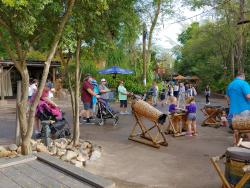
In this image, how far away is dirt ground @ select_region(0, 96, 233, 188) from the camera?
407 cm

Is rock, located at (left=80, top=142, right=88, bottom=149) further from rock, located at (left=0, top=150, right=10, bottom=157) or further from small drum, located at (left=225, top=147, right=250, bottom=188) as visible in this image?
small drum, located at (left=225, top=147, right=250, bottom=188)

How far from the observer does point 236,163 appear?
9.27 feet

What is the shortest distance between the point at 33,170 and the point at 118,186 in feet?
4.59

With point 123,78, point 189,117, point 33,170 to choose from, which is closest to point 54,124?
point 33,170

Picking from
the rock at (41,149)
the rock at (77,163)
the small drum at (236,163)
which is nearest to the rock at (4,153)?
the rock at (41,149)

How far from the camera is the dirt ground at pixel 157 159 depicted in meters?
4.07

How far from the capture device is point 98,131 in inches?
306

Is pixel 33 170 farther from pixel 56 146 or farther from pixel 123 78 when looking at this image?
pixel 123 78

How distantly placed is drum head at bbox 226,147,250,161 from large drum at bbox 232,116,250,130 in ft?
2.20

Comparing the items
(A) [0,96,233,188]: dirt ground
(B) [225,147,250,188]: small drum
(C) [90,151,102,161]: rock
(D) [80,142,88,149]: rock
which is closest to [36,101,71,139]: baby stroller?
(A) [0,96,233,188]: dirt ground

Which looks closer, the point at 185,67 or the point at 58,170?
the point at 58,170

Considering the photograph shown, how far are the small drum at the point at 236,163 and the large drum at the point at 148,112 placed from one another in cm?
313

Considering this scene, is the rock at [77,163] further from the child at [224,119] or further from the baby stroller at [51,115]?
the child at [224,119]

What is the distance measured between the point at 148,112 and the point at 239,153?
11.5 feet
